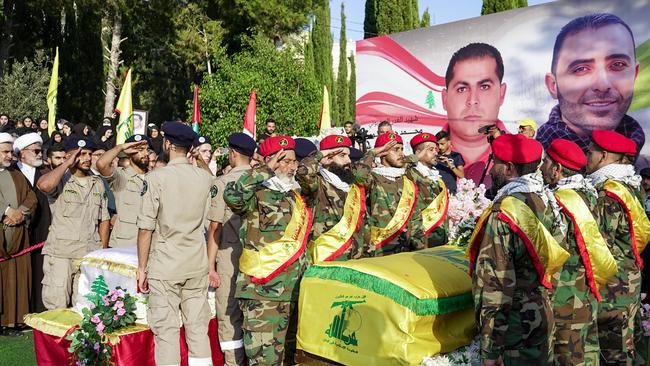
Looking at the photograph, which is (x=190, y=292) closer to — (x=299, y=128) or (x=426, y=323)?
(x=426, y=323)

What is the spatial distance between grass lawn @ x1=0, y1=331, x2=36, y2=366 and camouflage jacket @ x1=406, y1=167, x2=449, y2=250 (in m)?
3.79

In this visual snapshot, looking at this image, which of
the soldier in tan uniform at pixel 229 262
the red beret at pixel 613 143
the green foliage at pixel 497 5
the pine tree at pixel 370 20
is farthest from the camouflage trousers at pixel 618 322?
the pine tree at pixel 370 20

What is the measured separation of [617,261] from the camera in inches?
194

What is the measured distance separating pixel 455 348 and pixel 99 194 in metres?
3.84

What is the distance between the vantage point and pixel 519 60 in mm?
11609

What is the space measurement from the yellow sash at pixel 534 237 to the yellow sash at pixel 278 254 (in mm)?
1623

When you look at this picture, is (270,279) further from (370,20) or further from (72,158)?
(370,20)

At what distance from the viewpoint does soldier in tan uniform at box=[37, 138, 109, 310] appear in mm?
6262

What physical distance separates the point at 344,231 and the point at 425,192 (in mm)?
1052

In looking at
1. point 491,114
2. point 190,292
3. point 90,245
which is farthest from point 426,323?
point 491,114

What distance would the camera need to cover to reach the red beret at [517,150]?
3.74m

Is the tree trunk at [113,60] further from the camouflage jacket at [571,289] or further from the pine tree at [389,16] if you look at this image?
the camouflage jacket at [571,289]

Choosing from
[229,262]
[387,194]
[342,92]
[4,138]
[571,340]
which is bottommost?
[571,340]

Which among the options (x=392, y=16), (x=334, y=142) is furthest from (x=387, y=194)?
(x=392, y=16)
